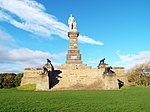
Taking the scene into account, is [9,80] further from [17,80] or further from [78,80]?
[78,80]

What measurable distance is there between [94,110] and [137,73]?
5056 cm

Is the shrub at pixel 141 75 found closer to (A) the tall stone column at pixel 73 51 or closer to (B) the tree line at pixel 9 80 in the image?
(A) the tall stone column at pixel 73 51

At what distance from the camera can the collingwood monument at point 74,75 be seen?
31328 millimetres

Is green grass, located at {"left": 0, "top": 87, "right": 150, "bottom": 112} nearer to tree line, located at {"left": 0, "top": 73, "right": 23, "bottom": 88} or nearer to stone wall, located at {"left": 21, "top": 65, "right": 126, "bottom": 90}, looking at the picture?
stone wall, located at {"left": 21, "top": 65, "right": 126, "bottom": 90}

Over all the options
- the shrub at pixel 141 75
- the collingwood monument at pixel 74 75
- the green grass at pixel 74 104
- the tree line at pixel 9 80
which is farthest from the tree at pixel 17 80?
the green grass at pixel 74 104

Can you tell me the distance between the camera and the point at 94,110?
11.4 metres

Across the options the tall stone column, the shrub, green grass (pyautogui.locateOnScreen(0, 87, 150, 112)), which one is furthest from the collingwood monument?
the shrub

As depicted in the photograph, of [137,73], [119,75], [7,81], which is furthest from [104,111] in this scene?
[137,73]

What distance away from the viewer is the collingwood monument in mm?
31328

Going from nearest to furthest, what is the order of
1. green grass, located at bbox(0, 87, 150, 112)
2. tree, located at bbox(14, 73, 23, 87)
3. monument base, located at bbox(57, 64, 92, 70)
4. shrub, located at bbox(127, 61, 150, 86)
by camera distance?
green grass, located at bbox(0, 87, 150, 112) → monument base, located at bbox(57, 64, 92, 70) → tree, located at bbox(14, 73, 23, 87) → shrub, located at bbox(127, 61, 150, 86)

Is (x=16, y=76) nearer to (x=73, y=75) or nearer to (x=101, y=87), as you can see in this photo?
(x=73, y=75)

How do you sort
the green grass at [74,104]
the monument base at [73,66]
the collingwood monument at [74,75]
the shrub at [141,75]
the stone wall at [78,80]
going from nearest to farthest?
1. the green grass at [74,104]
2. the stone wall at [78,80]
3. the collingwood monument at [74,75]
4. the monument base at [73,66]
5. the shrub at [141,75]

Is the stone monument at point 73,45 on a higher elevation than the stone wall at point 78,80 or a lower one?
higher

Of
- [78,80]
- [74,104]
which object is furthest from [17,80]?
[74,104]
